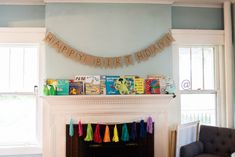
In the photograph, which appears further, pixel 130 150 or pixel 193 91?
pixel 193 91

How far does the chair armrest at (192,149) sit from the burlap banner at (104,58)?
1259 mm

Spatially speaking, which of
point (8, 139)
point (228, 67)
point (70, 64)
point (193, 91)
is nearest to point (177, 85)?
point (193, 91)

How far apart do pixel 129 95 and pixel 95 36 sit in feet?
3.00

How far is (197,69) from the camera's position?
3904 millimetres

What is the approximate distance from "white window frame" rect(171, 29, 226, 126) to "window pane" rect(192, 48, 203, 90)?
16 cm

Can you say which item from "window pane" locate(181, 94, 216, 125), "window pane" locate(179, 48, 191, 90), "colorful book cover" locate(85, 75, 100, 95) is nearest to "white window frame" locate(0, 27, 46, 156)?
"colorful book cover" locate(85, 75, 100, 95)

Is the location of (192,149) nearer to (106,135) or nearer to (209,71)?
(106,135)

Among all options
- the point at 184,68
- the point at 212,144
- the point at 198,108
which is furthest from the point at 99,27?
the point at 212,144

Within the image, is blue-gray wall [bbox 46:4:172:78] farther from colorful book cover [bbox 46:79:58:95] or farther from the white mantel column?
the white mantel column

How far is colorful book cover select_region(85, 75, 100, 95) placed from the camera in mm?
3449

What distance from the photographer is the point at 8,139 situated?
3641mm

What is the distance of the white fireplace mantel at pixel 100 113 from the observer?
11.1 ft

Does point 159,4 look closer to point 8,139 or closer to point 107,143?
point 107,143

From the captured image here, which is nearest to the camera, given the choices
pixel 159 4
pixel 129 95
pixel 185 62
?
pixel 129 95
